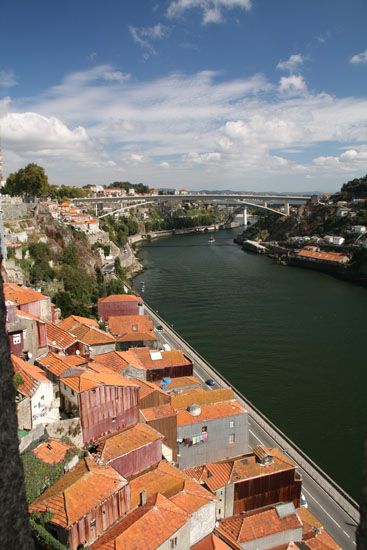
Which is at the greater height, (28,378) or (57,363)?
(28,378)

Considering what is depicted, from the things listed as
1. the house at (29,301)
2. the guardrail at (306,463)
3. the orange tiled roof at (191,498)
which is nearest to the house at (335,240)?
the guardrail at (306,463)

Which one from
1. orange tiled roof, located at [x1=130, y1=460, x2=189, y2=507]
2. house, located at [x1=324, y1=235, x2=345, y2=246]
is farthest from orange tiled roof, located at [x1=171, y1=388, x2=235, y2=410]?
house, located at [x1=324, y1=235, x2=345, y2=246]

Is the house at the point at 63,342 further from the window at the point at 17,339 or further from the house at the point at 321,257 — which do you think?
the house at the point at 321,257

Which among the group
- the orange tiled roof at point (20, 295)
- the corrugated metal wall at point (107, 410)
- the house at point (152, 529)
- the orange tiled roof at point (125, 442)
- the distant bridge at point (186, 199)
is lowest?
the house at point (152, 529)

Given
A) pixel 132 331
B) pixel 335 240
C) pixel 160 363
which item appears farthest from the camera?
pixel 335 240

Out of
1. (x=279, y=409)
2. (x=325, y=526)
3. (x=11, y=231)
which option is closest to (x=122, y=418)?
(x=325, y=526)

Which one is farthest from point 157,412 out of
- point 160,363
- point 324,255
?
point 324,255

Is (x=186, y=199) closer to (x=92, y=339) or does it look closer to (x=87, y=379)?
(x=92, y=339)
